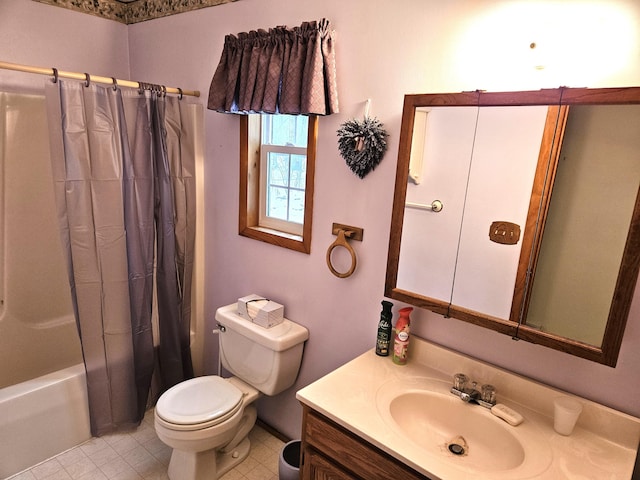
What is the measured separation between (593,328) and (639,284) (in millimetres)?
170

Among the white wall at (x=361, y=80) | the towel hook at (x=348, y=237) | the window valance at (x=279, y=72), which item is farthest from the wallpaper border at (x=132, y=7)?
the towel hook at (x=348, y=237)

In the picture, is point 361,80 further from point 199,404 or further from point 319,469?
point 199,404

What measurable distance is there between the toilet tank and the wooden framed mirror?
62 cm

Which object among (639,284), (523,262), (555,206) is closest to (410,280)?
(523,262)

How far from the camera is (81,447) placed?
209 centimetres

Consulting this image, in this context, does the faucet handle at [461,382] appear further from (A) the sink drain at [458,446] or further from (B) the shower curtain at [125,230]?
(B) the shower curtain at [125,230]

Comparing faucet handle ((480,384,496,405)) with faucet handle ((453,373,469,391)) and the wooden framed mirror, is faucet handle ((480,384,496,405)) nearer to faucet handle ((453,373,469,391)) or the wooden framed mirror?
faucet handle ((453,373,469,391))

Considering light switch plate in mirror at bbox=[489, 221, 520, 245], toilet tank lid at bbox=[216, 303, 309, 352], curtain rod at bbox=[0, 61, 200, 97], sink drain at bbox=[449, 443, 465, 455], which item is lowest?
sink drain at bbox=[449, 443, 465, 455]

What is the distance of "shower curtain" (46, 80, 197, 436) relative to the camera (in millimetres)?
1842

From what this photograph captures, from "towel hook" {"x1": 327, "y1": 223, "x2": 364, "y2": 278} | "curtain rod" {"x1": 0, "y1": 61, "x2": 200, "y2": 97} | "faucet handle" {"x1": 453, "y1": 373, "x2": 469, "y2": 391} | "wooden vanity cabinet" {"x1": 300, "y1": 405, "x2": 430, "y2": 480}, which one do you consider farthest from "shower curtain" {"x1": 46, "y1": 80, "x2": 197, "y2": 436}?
"faucet handle" {"x1": 453, "y1": 373, "x2": 469, "y2": 391}

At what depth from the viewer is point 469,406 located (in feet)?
4.46

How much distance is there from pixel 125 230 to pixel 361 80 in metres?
1.35

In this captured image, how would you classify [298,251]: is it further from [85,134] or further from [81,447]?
[81,447]

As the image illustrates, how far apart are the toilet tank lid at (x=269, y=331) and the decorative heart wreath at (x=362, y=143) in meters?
0.81
